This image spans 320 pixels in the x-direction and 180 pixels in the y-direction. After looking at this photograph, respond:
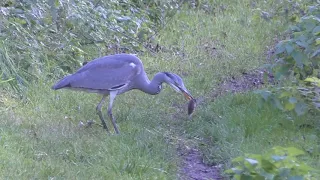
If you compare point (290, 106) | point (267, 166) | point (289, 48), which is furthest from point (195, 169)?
point (267, 166)

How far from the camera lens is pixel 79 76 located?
7152 mm

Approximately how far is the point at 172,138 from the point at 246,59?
277cm

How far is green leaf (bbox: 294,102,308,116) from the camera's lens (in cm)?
642

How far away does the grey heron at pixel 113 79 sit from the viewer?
23.4 ft

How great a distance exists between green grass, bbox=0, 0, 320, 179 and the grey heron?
33 centimetres

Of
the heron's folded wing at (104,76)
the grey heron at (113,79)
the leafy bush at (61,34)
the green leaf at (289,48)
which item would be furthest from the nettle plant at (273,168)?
the leafy bush at (61,34)

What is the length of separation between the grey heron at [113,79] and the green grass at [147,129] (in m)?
0.33

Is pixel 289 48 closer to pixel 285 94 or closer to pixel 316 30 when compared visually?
pixel 316 30

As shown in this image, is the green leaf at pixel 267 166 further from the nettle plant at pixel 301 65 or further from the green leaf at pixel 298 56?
the green leaf at pixel 298 56

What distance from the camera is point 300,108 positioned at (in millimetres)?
6422

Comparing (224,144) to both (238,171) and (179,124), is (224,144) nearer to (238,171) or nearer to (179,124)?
(179,124)

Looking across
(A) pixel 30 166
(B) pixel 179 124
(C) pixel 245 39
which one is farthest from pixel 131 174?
(C) pixel 245 39

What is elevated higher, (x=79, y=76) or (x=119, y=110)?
(x=79, y=76)

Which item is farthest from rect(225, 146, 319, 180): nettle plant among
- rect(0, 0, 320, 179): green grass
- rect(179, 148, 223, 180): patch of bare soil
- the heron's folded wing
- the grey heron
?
the heron's folded wing
